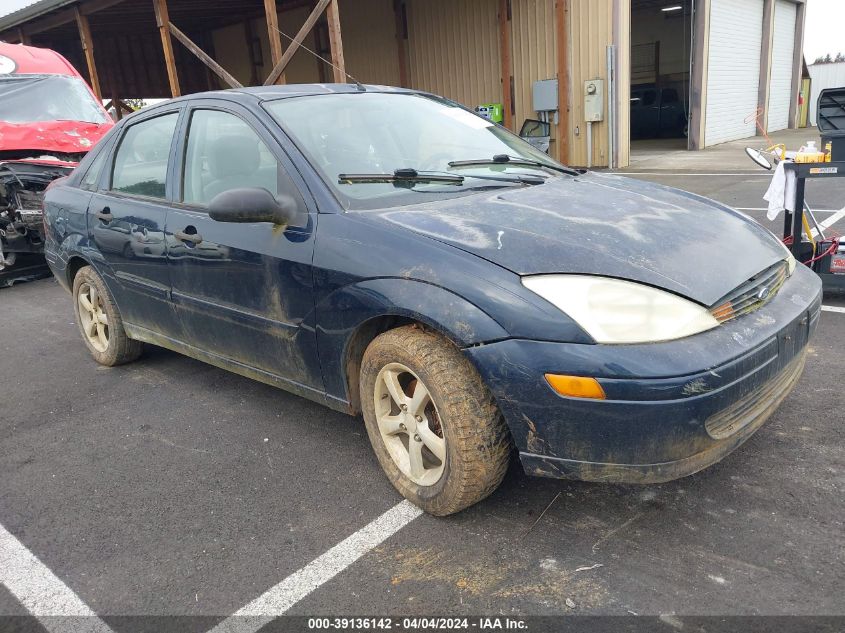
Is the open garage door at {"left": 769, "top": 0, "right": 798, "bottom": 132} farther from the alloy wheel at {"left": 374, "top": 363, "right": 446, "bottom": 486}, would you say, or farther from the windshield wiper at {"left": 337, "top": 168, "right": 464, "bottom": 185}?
the alloy wheel at {"left": 374, "top": 363, "right": 446, "bottom": 486}

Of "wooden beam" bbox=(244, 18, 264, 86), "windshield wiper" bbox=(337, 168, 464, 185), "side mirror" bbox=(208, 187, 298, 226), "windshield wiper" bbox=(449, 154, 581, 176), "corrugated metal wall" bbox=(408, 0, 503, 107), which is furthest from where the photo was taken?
"wooden beam" bbox=(244, 18, 264, 86)

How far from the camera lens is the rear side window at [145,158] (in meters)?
3.71

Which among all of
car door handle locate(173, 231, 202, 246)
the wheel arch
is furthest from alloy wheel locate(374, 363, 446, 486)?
the wheel arch

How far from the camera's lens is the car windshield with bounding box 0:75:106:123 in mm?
7855

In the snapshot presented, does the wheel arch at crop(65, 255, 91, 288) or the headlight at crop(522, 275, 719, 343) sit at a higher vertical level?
the headlight at crop(522, 275, 719, 343)

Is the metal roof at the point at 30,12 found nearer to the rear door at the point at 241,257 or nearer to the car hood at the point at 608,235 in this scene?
the rear door at the point at 241,257

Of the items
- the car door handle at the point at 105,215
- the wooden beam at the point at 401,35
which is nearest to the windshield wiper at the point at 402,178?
the car door handle at the point at 105,215

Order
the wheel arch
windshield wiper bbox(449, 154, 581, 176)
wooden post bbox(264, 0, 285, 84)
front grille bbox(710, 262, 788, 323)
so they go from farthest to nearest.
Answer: wooden post bbox(264, 0, 285, 84)
the wheel arch
windshield wiper bbox(449, 154, 581, 176)
front grille bbox(710, 262, 788, 323)

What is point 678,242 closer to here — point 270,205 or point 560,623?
point 560,623

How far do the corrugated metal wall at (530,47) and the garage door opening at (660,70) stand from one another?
26.9ft

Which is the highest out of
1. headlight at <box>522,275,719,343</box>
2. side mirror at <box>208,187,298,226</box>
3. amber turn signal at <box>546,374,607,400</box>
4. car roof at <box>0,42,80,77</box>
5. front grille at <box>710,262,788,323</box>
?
car roof at <box>0,42,80,77</box>

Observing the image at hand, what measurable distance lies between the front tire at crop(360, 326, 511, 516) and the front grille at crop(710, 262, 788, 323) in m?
0.84

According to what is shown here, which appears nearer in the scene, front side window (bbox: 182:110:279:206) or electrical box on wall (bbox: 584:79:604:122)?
front side window (bbox: 182:110:279:206)

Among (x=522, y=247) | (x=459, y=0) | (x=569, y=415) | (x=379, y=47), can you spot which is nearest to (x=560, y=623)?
(x=569, y=415)
